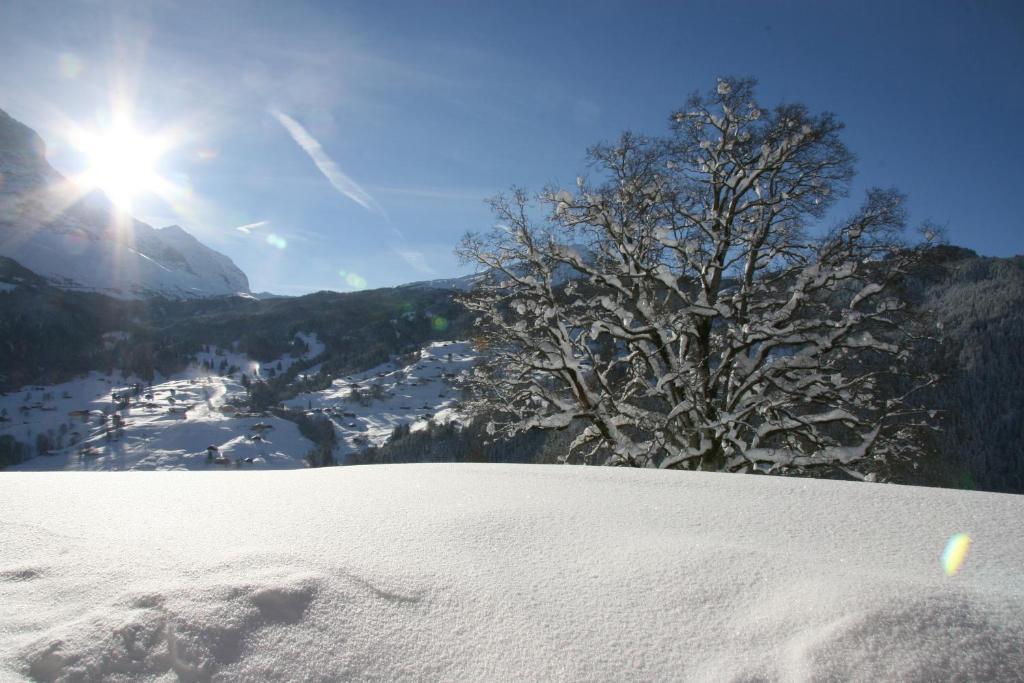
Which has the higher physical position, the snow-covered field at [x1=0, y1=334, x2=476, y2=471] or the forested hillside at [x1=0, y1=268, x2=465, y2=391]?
the forested hillside at [x1=0, y1=268, x2=465, y2=391]

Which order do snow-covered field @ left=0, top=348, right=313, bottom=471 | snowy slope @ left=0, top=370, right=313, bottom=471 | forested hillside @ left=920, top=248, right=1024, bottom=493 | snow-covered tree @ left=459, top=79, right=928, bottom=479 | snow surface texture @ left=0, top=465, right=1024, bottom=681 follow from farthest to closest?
snow-covered field @ left=0, top=348, right=313, bottom=471 < snowy slope @ left=0, top=370, right=313, bottom=471 < forested hillside @ left=920, top=248, right=1024, bottom=493 < snow-covered tree @ left=459, top=79, right=928, bottom=479 < snow surface texture @ left=0, top=465, right=1024, bottom=681

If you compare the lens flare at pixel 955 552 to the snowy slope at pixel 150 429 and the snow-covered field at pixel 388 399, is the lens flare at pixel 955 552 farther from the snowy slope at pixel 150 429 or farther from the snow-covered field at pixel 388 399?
the snow-covered field at pixel 388 399

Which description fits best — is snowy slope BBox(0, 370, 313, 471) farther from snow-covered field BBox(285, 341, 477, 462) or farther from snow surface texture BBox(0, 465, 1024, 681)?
snow surface texture BBox(0, 465, 1024, 681)

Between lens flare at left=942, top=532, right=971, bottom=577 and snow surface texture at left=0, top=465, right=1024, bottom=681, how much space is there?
3cm

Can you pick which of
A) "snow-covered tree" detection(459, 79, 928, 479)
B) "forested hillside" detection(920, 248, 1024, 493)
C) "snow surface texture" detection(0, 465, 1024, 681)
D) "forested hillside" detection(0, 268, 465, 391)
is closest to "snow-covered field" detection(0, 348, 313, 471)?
"forested hillside" detection(0, 268, 465, 391)

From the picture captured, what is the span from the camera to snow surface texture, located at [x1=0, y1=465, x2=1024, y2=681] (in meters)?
1.45

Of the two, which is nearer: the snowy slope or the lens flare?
the lens flare

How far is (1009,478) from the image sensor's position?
51375mm

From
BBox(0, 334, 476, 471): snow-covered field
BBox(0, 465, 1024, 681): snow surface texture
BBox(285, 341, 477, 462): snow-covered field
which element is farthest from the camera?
BBox(285, 341, 477, 462): snow-covered field

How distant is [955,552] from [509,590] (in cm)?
188

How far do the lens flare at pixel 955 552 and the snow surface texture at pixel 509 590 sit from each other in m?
0.03

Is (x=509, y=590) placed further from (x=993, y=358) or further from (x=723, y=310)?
(x=993, y=358)

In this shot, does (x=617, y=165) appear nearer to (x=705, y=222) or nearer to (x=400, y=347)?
(x=705, y=222)

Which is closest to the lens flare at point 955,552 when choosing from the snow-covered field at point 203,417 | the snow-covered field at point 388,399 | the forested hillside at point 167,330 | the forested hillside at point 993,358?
the snow-covered field at point 203,417
